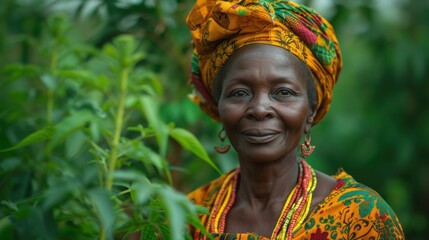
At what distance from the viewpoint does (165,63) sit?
13.6 feet

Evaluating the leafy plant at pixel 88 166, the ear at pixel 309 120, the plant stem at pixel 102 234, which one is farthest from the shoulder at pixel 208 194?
the plant stem at pixel 102 234

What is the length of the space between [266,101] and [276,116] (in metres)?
0.06

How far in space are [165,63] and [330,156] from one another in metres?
2.65

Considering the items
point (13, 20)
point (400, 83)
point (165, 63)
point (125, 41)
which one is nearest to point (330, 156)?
point (400, 83)

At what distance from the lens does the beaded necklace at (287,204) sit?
8.81ft

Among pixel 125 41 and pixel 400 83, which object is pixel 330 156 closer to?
pixel 400 83

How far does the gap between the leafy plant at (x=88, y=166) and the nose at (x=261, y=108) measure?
0.24m

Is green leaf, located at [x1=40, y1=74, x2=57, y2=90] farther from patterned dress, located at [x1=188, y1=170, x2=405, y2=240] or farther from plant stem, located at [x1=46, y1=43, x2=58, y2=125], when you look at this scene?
patterned dress, located at [x1=188, y1=170, x2=405, y2=240]

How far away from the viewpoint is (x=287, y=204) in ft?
9.09

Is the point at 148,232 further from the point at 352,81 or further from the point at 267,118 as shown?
the point at 352,81

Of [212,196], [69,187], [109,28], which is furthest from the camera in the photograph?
[109,28]

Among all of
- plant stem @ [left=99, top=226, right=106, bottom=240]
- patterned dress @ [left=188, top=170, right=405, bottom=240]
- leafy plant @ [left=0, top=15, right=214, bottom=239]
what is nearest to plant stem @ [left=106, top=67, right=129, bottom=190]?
leafy plant @ [left=0, top=15, right=214, bottom=239]

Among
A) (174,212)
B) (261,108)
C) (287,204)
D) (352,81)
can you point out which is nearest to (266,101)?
(261,108)

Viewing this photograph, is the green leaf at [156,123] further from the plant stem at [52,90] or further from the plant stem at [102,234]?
the plant stem at [52,90]
